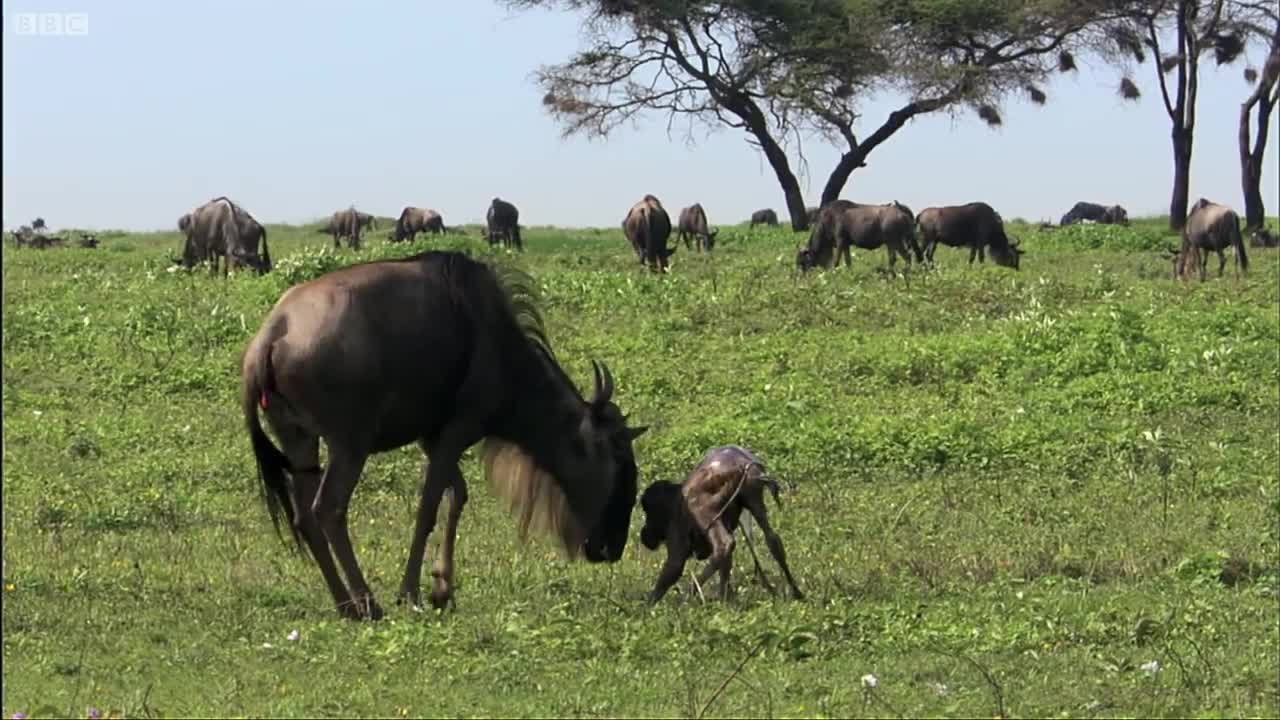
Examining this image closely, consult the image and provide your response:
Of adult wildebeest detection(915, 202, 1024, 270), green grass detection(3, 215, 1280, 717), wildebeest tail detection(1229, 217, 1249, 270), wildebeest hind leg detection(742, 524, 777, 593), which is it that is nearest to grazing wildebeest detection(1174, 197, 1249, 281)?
wildebeest tail detection(1229, 217, 1249, 270)

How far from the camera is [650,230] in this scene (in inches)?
1137

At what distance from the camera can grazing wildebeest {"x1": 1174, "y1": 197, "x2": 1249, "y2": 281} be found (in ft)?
89.3

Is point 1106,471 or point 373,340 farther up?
point 373,340

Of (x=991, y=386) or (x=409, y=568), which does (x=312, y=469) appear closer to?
(x=409, y=568)

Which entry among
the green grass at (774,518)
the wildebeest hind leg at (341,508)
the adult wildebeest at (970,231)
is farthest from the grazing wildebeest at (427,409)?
the adult wildebeest at (970,231)

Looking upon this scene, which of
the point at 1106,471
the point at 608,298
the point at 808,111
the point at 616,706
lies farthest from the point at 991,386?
the point at 808,111

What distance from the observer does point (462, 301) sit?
9070 millimetres

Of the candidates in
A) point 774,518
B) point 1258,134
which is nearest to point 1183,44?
point 1258,134

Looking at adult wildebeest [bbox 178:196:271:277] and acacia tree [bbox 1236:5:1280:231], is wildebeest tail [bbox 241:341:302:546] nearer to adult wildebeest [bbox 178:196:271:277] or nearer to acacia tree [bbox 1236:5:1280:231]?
adult wildebeest [bbox 178:196:271:277]

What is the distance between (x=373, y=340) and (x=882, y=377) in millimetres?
7458

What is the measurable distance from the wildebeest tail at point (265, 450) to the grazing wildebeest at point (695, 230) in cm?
2679

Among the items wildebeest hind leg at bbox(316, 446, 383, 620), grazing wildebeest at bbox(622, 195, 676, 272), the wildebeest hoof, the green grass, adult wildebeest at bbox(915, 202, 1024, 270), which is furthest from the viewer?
adult wildebeest at bbox(915, 202, 1024, 270)

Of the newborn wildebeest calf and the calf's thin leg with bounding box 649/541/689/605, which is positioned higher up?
the newborn wildebeest calf

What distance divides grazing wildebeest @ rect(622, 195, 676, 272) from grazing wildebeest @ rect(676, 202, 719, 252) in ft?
19.8
